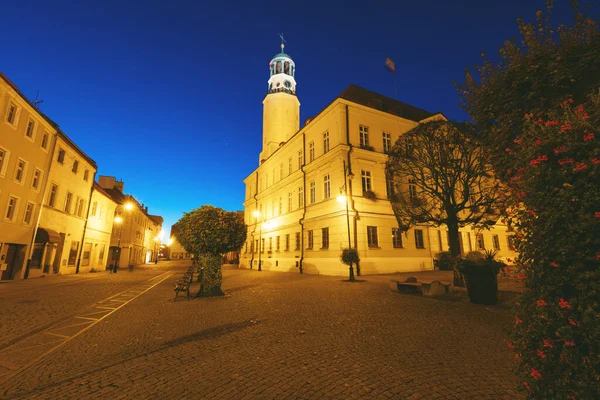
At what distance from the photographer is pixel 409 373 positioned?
429 cm

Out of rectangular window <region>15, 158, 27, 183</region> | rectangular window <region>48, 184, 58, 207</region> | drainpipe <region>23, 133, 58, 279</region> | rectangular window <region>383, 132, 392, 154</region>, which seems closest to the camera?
rectangular window <region>15, 158, 27, 183</region>

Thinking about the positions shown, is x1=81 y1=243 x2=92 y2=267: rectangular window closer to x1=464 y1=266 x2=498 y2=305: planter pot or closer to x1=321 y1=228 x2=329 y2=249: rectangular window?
x1=321 y1=228 x2=329 y2=249: rectangular window

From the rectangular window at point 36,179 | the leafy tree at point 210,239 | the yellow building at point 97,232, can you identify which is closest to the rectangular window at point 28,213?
the rectangular window at point 36,179

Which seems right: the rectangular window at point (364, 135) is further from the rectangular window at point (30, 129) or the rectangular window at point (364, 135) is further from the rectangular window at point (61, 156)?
the rectangular window at point (61, 156)

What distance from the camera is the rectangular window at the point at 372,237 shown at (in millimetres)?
21891

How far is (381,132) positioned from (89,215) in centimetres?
3061

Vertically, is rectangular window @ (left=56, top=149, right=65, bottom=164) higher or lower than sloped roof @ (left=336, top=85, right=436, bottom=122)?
lower

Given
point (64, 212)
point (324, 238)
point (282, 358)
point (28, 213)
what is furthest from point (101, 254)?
point (282, 358)

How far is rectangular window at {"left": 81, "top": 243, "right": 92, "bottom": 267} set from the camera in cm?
2838

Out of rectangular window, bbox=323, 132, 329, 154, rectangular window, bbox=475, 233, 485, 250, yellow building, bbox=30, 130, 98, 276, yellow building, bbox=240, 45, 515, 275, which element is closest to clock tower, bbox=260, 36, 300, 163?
yellow building, bbox=240, 45, 515, 275

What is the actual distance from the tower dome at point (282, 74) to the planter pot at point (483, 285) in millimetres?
43124

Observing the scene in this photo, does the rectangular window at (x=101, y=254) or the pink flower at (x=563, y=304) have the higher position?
the rectangular window at (x=101, y=254)

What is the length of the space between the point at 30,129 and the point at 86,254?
1439 cm

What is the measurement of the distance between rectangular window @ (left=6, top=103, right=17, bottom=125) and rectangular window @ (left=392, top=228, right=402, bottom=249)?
28078 mm
